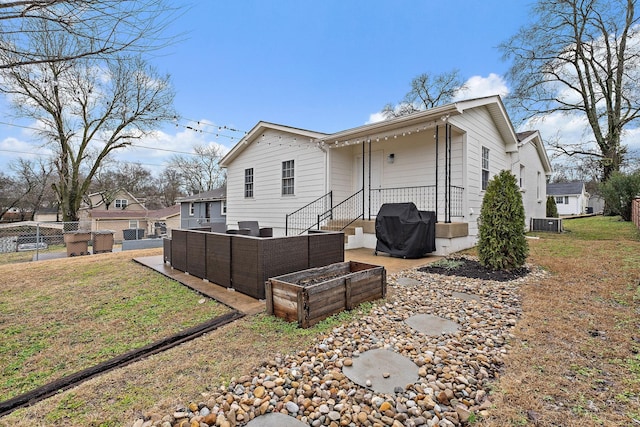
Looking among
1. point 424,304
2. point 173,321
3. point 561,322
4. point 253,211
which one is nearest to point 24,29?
point 173,321

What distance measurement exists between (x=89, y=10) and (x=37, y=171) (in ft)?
128

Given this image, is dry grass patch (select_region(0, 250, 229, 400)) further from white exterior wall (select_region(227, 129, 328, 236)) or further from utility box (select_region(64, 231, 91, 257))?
utility box (select_region(64, 231, 91, 257))

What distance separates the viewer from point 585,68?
53.3ft

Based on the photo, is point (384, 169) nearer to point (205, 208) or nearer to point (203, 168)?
point (205, 208)

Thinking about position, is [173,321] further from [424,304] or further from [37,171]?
[37,171]

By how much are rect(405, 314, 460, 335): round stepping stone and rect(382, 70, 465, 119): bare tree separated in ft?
71.9

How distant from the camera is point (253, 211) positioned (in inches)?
484

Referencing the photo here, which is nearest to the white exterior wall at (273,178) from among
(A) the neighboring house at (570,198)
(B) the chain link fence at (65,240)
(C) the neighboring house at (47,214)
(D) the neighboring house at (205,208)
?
(B) the chain link fence at (65,240)

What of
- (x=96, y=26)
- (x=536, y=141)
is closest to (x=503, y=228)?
(x=96, y=26)

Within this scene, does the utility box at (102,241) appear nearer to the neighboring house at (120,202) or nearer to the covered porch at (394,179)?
the covered porch at (394,179)

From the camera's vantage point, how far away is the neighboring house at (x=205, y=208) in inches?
821

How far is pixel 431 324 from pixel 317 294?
49.3 inches

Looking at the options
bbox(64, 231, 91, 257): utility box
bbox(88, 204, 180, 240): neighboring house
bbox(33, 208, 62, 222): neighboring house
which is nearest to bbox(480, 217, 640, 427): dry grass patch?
bbox(64, 231, 91, 257): utility box

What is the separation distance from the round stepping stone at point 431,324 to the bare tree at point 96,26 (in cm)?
363
